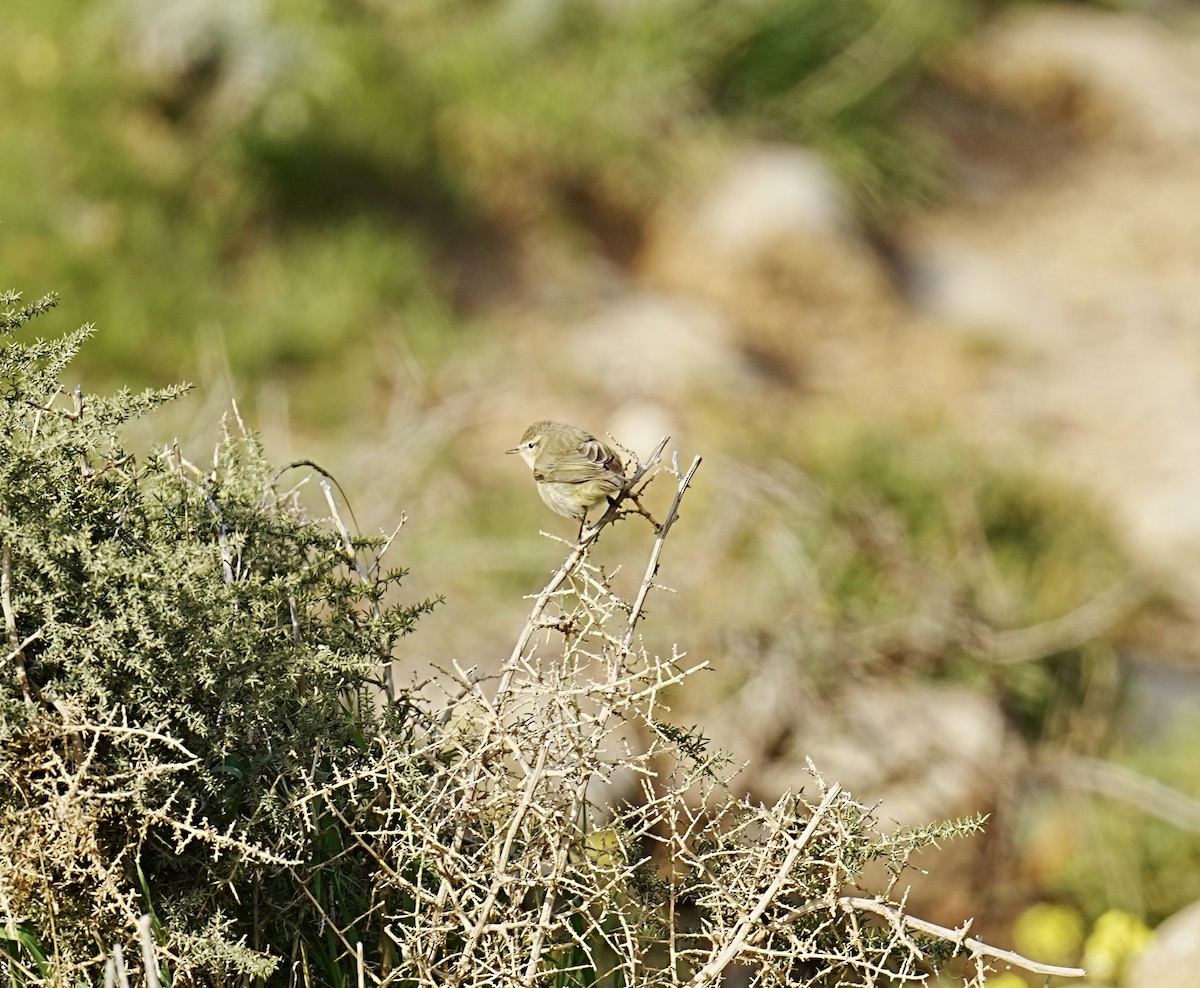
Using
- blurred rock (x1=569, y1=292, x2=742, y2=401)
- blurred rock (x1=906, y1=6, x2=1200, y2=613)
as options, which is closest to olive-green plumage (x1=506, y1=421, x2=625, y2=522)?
blurred rock (x1=569, y1=292, x2=742, y2=401)

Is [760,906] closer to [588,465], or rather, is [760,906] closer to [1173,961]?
[588,465]

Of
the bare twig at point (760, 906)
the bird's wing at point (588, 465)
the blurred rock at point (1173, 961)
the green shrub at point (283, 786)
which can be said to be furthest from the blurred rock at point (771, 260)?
the bare twig at point (760, 906)

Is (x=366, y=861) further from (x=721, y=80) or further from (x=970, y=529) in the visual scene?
(x=721, y=80)

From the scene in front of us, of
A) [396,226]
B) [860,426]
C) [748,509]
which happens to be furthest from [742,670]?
[396,226]

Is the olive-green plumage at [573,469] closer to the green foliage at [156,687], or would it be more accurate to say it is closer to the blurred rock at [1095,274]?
the green foliage at [156,687]

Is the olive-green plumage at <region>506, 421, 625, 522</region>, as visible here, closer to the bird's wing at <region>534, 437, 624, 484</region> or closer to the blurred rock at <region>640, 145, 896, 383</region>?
the bird's wing at <region>534, 437, 624, 484</region>

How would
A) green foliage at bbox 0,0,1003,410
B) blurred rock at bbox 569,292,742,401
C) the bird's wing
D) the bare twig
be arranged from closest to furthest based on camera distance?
the bare twig, the bird's wing, green foliage at bbox 0,0,1003,410, blurred rock at bbox 569,292,742,401
